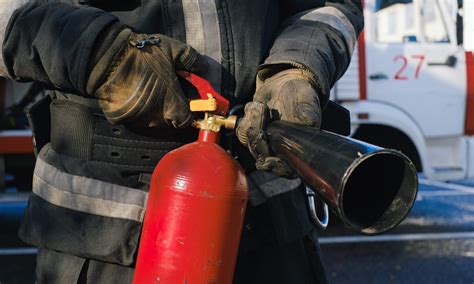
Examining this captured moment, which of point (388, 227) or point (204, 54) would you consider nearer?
point (388, 227)

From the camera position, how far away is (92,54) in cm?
121

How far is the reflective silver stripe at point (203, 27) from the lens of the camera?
1369 millimetres

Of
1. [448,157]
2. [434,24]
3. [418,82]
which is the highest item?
[434,24]

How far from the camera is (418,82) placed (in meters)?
5.30

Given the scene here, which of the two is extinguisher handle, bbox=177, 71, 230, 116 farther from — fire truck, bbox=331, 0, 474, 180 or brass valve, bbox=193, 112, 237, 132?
fire truck, bbox=331, 0, 474, 180

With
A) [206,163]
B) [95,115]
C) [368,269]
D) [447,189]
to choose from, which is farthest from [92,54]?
[447,189]

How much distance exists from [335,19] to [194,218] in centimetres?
68

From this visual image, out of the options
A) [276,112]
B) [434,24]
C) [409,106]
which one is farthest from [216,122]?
[434,24]

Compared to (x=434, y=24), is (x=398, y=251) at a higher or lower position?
lower

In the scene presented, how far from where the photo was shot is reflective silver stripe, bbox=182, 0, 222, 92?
53.9 inches

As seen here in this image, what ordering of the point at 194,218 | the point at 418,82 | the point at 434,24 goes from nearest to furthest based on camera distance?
1. the point at 194,218
2. the point at 418,82
3. the point at 434,24

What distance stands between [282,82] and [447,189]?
575 centimetres

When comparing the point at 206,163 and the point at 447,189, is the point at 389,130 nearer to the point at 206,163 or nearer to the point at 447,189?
the point at 447,189

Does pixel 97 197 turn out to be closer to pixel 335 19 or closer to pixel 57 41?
pixel 57 41
